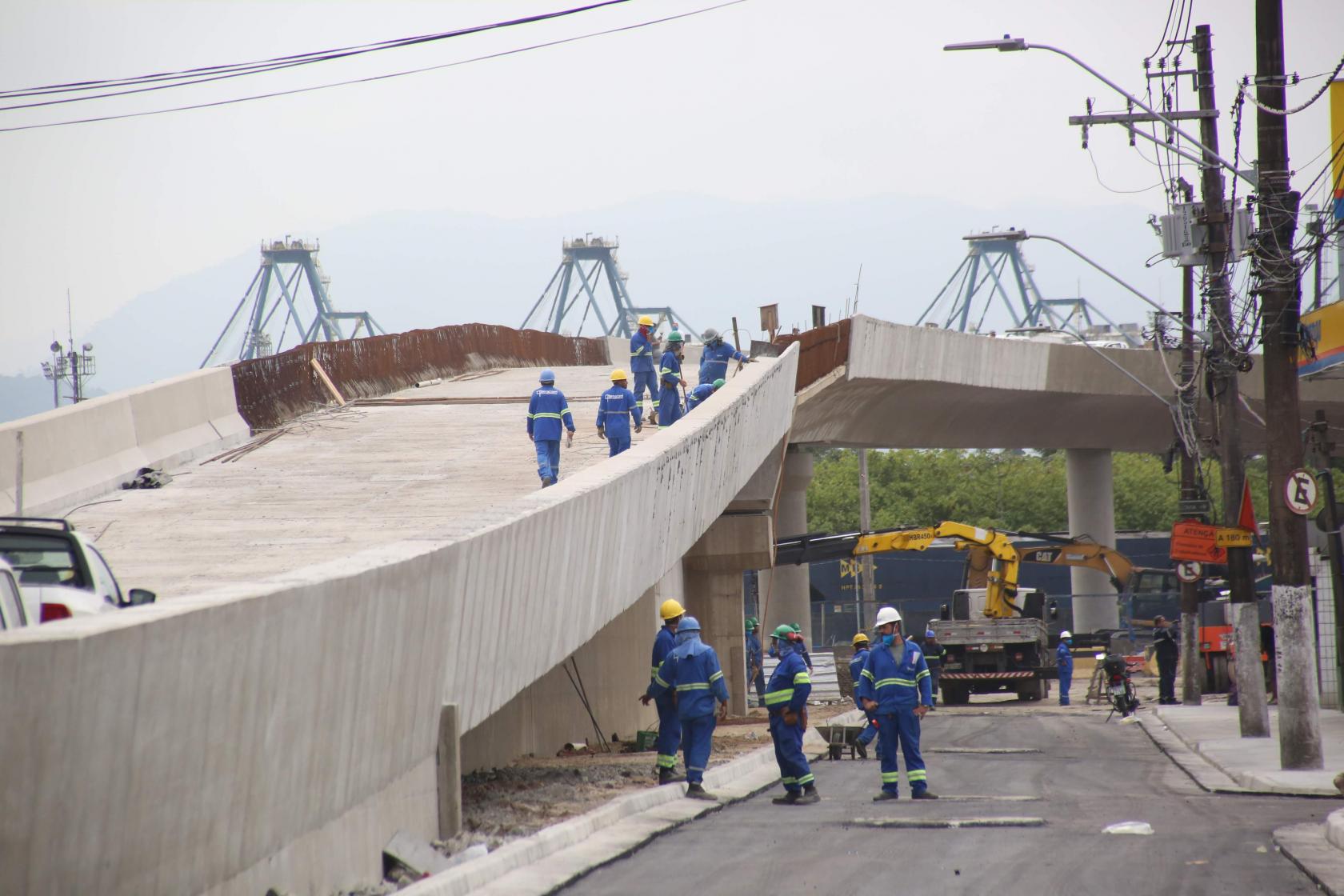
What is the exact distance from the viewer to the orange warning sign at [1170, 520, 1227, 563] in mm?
24250

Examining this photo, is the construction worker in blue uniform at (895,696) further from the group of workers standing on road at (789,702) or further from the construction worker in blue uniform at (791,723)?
the construction worker in blue uniform at (791,723)

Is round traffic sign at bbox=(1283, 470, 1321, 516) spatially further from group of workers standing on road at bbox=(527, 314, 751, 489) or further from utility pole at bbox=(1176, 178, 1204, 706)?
utility pole at bbox=(1176, 178, 1204, 706)

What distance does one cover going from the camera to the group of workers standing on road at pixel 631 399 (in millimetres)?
20219

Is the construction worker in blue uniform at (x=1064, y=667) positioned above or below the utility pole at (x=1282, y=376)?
below

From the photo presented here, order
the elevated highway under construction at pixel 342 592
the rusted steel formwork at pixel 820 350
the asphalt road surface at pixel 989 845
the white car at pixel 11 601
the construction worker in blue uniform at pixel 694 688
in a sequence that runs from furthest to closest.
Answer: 1. the rusted steel formwork at pixel 820 350
2. the construction worker in blue uniform at pixel 694 688
3. the asphalt road surface at pixel 989 845
4. the white car at pixel 11 601
5. the elevated highway under construction at pixel 342 592

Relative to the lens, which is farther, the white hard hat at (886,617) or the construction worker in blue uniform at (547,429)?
the construction worker in blue uniform at (547,429)

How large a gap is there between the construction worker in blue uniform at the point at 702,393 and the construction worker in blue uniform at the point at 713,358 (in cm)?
14

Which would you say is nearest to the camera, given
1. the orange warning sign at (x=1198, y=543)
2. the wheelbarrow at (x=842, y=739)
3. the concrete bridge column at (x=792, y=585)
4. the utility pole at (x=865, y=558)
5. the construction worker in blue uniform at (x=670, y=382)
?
the wheelbarrow at (x=842, y=739)

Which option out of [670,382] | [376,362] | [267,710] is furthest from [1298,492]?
[376,362]

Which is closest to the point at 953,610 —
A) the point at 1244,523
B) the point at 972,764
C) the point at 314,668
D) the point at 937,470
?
the point at 1244,523

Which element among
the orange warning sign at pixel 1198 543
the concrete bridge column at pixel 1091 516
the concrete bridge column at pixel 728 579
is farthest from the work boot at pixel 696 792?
the concrete bridge column at pixel 1091 516

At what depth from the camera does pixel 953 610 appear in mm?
38469

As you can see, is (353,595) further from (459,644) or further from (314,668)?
(459,644)

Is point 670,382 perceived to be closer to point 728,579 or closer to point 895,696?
point 728,579
